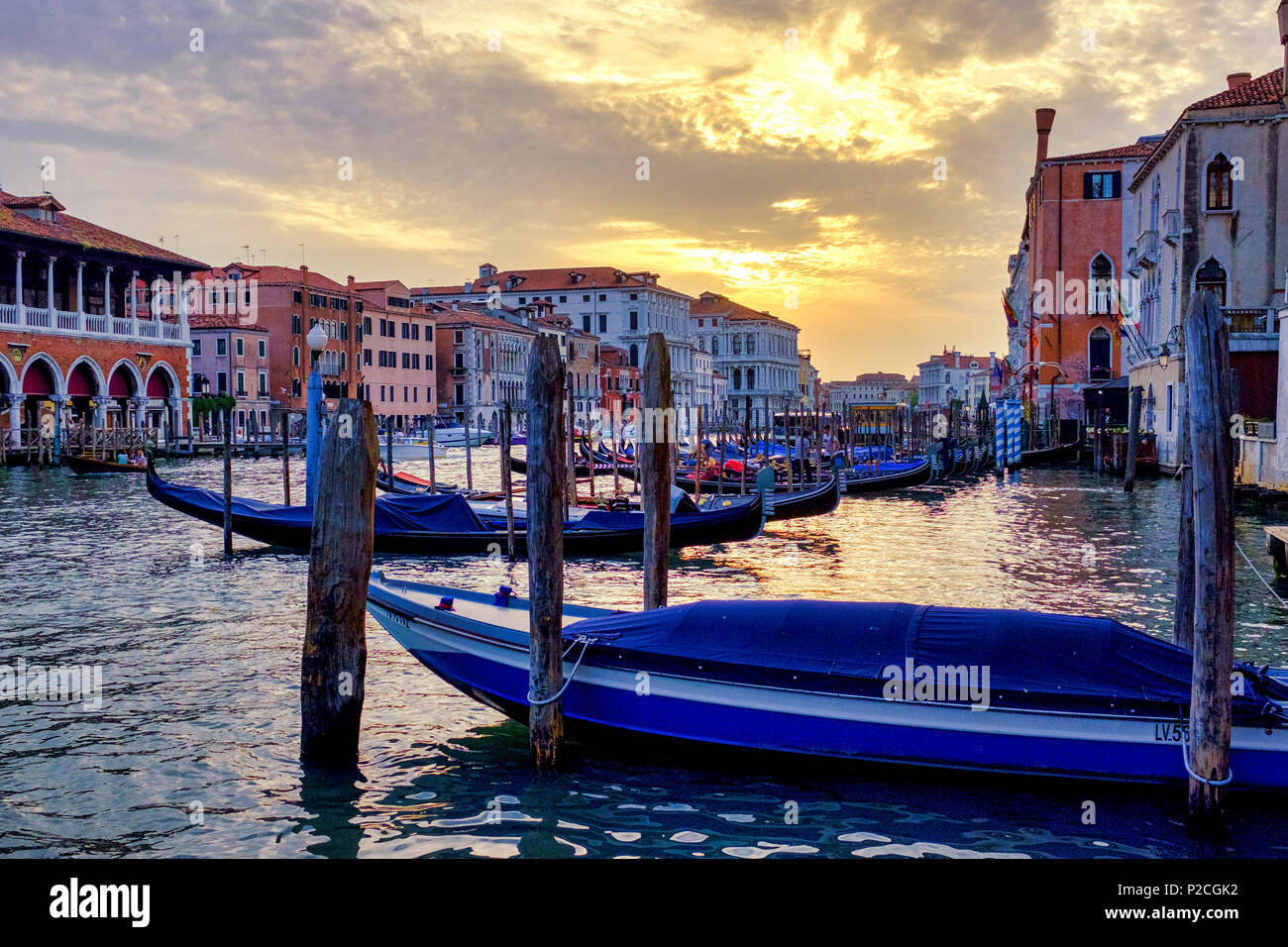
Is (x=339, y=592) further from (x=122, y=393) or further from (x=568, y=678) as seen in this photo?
(x=122, y=393)

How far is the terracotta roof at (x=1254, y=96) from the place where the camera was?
70.2 feet

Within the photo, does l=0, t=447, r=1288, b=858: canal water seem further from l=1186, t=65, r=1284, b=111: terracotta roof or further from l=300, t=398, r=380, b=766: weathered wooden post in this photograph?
l=1186, t=65, r=1284, b=111: terracotta roof

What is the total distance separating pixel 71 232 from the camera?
31.7 meters

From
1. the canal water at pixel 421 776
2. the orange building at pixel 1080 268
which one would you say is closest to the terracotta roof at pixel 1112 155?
the orange building at pixel 1080 268

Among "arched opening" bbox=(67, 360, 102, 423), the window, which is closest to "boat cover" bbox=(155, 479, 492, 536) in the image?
"arched opening" bbox=(67, 360, 102, 423)

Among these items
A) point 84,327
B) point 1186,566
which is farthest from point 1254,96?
point 84,327

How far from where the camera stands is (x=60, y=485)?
22641 millimetres

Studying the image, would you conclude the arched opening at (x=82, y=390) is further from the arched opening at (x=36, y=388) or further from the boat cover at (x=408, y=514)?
the boat cover at (x=408, y=514)

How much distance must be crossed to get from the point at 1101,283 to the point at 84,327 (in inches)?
1130

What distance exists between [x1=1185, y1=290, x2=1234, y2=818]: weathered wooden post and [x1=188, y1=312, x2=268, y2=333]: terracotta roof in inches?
1662

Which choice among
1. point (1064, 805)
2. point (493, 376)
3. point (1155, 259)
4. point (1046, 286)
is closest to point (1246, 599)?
point (1064, 805)

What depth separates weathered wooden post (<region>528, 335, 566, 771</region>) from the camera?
513cm
